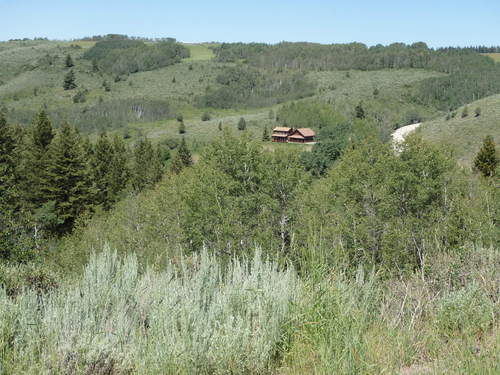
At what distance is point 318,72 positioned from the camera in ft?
617

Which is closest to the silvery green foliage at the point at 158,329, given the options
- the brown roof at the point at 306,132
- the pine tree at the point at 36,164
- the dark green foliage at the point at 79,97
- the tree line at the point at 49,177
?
the tree line at the point at 49,177

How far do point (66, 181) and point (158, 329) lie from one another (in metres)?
39.3

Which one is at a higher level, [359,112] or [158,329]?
[158,329]

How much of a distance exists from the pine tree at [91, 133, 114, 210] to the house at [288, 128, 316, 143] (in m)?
63.2

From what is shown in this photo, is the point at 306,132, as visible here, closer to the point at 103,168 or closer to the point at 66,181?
the point at 103,168

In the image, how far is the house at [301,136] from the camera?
107562 mm

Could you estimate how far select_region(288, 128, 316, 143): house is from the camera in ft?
353

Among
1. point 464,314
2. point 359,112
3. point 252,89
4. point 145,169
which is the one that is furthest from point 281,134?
point 464,314

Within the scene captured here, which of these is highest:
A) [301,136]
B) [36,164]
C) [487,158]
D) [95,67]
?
[95,67]

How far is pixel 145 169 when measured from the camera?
58.2m

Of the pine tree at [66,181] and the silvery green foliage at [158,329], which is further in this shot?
the pine tree at [66,181]

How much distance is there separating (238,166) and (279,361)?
1099 inches

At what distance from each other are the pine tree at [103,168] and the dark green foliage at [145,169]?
4.69 meters

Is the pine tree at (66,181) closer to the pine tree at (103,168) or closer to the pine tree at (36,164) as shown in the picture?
the pine tree at (36,164)
